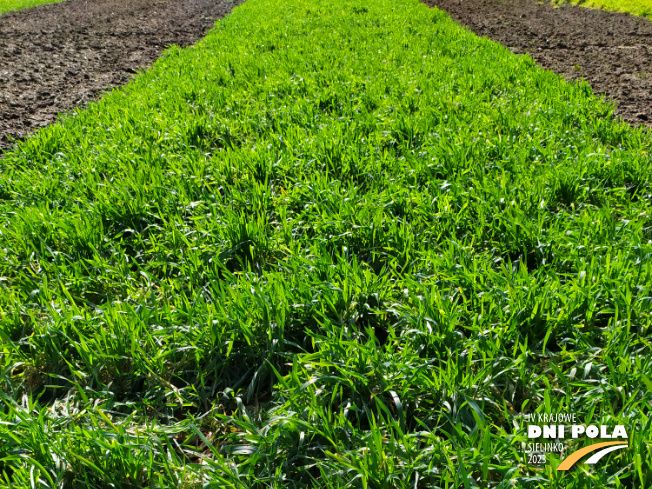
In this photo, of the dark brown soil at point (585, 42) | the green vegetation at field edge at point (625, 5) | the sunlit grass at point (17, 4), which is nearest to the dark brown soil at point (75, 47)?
the sunlit grass at point (17, 4)

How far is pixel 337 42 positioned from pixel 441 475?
821 centimetres

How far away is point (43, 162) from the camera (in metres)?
3.86

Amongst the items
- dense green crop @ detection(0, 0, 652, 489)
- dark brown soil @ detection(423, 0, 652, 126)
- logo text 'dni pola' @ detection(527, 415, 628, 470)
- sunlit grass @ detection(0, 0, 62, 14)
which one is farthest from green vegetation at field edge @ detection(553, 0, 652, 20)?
sunlit grass @ detection(0, 0, 62, 14)

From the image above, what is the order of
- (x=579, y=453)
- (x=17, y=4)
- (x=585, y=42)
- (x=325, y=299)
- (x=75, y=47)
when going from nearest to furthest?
(x=579, y=453)
(x=325, y=299)
(x=585, y=42)
(x=75, y=47)
(x=17, y=4)

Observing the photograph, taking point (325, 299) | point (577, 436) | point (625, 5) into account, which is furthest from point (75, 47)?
point (625, 5)

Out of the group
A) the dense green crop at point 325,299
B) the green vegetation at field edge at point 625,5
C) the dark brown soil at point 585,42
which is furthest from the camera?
the green vegetation at field edge at point 625,5

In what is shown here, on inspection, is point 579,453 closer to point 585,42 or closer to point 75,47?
point 585,42

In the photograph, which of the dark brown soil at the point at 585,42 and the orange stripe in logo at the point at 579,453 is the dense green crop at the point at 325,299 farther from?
the dark brown soil at the point at 585,42

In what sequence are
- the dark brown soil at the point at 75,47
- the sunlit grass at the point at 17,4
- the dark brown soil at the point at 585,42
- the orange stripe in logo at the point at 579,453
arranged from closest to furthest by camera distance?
the orange stripe in logo at the point at 579,453, the dark brown soil at the point at 585,42, the dark brown soil at the point at 75,47, the sunlit grass at the point at 17,4

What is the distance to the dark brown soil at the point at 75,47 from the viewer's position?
18.8 feet

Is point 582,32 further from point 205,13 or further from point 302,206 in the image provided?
point 205,13

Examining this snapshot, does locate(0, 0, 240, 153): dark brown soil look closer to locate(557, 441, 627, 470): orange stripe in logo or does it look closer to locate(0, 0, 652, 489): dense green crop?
locate(0, 0, 652, 489): dense green crop

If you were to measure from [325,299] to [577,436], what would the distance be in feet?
3.68

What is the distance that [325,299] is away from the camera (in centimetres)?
204
